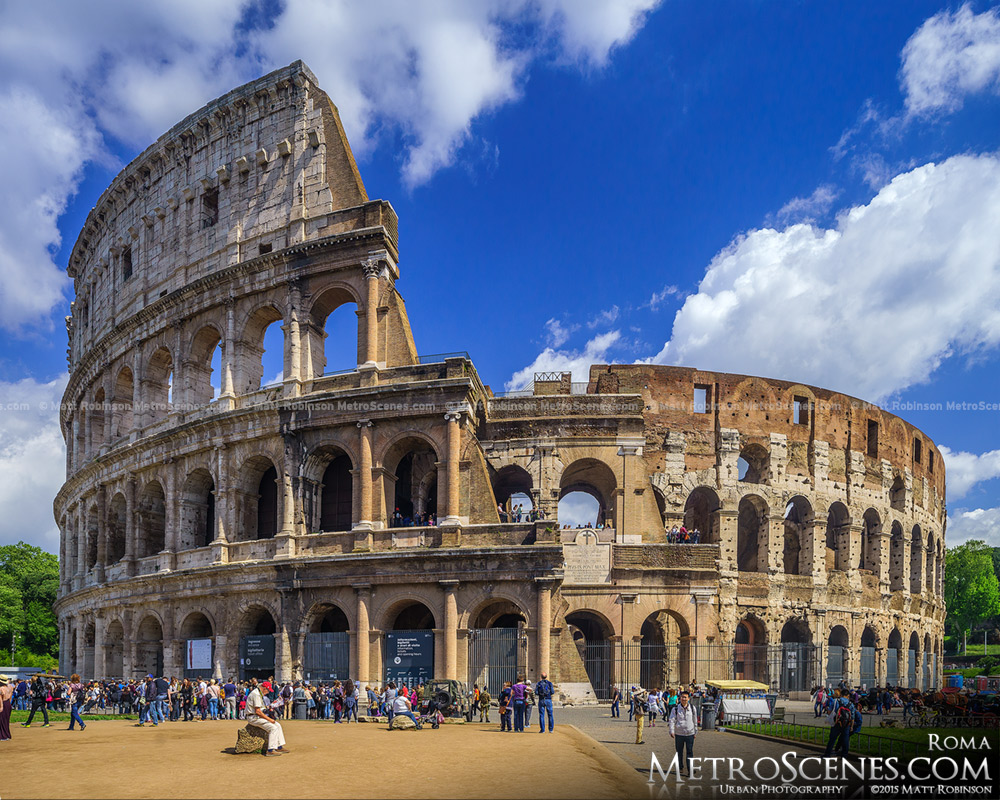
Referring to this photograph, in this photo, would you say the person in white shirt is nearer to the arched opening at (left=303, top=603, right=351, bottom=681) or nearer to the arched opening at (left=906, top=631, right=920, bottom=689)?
the arched opening at (left=303, top=603, right=351, bottom=681)

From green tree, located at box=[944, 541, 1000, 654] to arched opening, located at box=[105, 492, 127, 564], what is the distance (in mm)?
63696

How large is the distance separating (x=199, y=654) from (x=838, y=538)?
27.5 m

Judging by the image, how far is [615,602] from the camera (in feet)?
96.1

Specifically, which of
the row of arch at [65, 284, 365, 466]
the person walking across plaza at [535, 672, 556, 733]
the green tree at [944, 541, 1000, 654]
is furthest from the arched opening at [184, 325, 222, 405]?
the green tree at [944, 541, 1000, 654]

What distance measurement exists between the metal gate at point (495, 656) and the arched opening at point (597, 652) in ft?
8.61

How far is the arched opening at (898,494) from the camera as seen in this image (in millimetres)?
41969

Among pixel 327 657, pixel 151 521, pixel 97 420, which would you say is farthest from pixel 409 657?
pixel 97 420

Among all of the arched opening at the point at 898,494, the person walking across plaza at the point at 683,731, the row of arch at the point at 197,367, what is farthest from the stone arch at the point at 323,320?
the arched opening at the point at 898,494

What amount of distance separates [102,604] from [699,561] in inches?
875

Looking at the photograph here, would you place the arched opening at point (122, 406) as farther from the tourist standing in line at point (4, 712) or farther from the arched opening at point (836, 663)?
the arched opening at point (836, 663)

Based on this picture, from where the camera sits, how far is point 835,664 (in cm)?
3734

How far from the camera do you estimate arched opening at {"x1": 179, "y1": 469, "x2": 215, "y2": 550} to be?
30.6 metres

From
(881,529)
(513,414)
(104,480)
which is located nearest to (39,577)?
(104,480)

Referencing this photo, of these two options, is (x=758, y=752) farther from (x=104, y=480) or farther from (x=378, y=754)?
(x=104, y=480)
